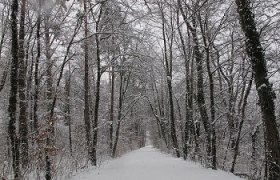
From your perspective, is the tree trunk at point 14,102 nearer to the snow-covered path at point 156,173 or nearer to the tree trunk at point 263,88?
the snow-covered path at point 156,173

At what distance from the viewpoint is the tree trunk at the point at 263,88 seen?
22.5 feet

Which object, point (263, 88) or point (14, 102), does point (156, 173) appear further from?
point (14, 102)

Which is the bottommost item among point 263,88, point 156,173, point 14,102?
point 156,173

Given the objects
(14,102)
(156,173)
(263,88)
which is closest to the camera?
(14,102)

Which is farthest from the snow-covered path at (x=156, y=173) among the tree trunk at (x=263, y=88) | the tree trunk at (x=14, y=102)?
the tree trunk at (x=14, y=102)

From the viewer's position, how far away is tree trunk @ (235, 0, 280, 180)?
684 centimetres

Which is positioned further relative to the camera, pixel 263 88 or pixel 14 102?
pixel 263 88

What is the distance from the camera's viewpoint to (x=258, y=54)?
725 cm

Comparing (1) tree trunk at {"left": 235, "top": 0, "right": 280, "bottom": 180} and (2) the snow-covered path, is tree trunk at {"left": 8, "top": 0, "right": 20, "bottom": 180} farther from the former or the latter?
(1) tree trunk at {"left": 235, "top": 0, "right": 280, "bottom": 180}

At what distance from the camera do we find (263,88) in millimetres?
7074

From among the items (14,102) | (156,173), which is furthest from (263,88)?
(14,102)

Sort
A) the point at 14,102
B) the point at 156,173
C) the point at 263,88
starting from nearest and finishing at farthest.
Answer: the point at 14,102 < the point at 263,88 < the point at 156,173

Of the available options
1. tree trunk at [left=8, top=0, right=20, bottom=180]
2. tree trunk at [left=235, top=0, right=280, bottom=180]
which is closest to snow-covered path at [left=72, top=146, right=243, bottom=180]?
tree trunk at [left=235, top=0, right=280, bottom=180]

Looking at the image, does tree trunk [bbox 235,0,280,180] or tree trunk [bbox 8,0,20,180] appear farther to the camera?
tree trunk [bbox 235,0,280,180]
